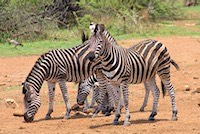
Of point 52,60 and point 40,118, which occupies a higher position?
point 52,60

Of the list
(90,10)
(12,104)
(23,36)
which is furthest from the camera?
(90,10)

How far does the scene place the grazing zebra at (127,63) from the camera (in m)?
10.2

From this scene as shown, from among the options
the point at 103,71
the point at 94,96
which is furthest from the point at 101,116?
the point at 103,71

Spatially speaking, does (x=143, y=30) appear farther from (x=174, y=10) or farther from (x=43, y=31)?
(x=174, y=10)

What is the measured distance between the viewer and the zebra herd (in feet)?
33.7

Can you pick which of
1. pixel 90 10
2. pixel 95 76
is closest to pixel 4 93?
pixel 95 76

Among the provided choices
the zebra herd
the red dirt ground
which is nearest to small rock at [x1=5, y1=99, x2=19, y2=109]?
the red dirt ground

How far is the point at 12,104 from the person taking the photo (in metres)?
13.1

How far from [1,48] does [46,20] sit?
13.2 feet

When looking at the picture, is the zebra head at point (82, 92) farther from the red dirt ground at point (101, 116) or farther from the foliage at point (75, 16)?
Answer: the foliage at point (75, 16)

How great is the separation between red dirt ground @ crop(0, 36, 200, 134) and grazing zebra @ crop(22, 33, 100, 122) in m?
0.29

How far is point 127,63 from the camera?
10484 mm

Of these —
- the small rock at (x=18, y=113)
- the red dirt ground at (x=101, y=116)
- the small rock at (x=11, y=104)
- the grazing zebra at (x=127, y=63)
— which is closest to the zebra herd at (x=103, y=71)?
the grazing zebra at (x=127, y=63)

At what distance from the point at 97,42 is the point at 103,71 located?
1.60 feet
